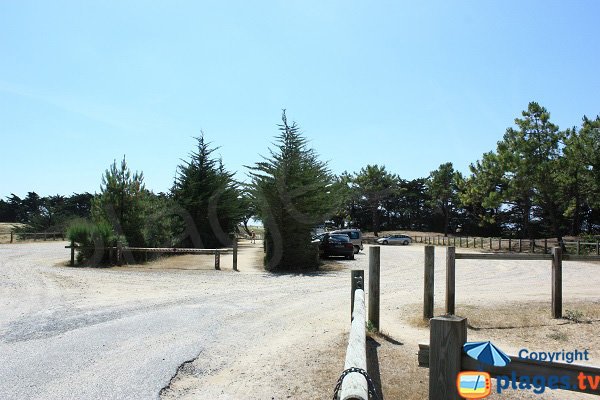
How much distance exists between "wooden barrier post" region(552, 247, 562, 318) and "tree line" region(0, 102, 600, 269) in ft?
40.3

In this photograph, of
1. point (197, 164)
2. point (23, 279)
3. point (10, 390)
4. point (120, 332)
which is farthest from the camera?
point (197, 164)

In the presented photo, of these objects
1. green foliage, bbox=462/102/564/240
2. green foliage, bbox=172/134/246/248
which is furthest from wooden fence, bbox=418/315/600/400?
green foliage, bbox=462/102/564/240

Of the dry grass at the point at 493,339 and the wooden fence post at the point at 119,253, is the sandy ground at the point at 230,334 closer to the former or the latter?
the dry grass at the point at 493,339

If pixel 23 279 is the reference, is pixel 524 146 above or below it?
above

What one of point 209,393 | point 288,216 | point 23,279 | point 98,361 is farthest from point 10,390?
point 288,216

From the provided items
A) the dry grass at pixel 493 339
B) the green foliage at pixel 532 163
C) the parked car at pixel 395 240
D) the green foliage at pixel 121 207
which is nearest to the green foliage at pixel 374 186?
the parked car at pixel 395 240

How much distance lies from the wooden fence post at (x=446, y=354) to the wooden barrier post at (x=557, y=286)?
7.12 metres

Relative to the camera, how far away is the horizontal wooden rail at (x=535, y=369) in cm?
218

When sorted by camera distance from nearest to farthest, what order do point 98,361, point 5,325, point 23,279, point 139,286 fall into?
point 98,361 < point 5,325 < point 139,286 < point 23,279

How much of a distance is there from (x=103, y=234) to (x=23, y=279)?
19.3 ft

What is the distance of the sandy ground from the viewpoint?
5016 mm

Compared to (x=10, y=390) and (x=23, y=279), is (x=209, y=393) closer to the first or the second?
(x=10, y=390)

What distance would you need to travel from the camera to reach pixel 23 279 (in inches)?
589

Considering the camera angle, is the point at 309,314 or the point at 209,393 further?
the point at 309,314
